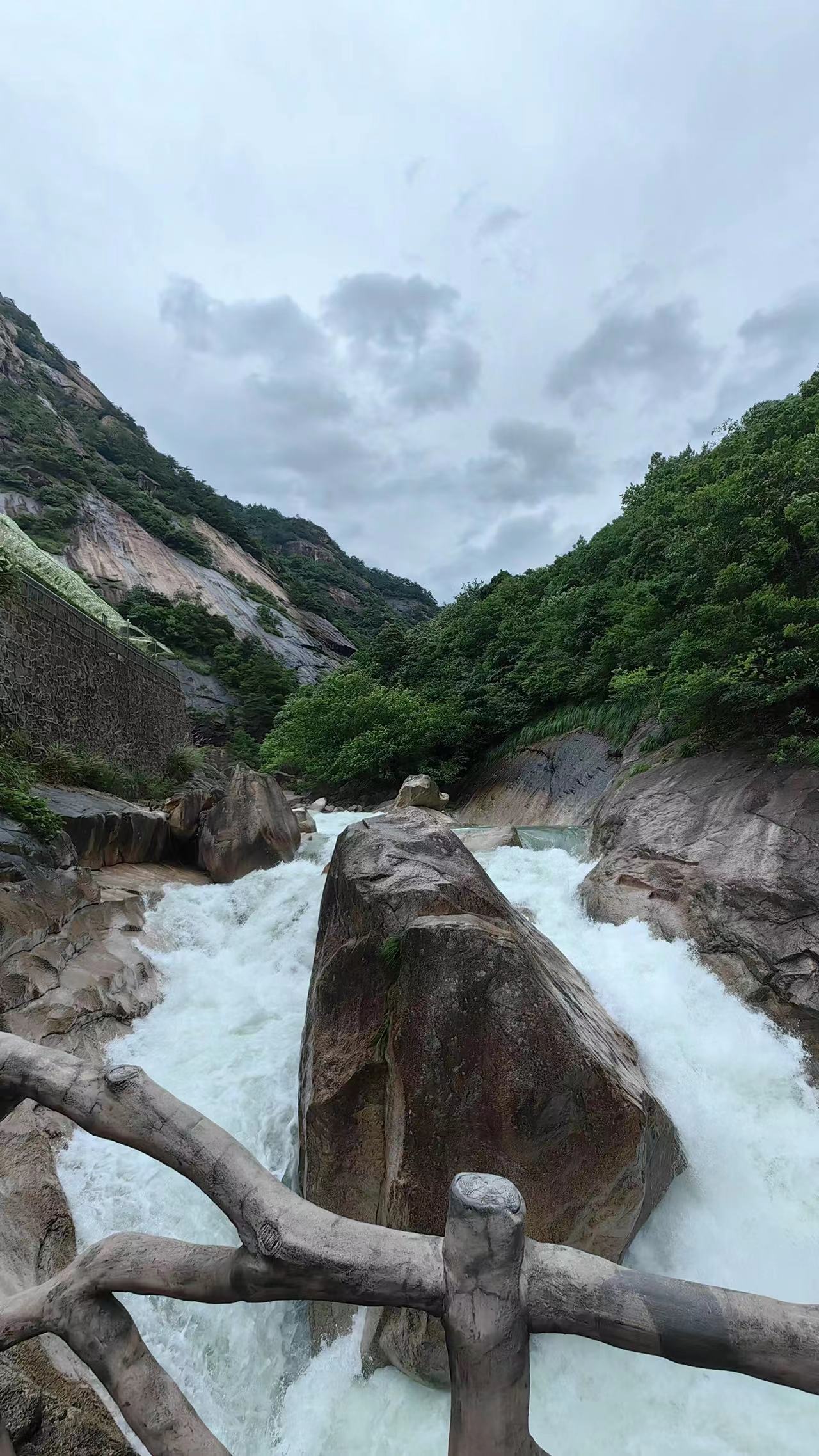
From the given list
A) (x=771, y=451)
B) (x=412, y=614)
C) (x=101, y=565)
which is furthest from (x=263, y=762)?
(x=412, y=614)

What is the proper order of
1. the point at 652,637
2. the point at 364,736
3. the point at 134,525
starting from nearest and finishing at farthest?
1. the point at 652,637
2. the point at 364,736
3. the point at 134,525

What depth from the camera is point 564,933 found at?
660 cm

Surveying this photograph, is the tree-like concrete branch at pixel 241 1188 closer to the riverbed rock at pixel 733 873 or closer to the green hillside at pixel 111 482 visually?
the riverbed rock at pixel 733 873

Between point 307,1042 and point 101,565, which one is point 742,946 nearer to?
point 307,1042

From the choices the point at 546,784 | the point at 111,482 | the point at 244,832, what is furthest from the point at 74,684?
the point at 111,482

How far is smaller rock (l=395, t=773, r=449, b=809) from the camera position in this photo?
16.1 metres

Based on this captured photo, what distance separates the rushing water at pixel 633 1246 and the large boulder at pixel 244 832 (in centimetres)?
257

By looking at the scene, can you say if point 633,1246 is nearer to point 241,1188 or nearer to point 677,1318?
point 677,1318

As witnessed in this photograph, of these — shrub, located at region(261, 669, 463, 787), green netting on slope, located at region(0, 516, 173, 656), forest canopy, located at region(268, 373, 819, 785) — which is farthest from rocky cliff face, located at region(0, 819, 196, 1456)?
shrub, located at region(261, 669, 463, 787)

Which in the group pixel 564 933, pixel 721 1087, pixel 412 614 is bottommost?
pixel 721 1087

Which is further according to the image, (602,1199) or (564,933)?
(564,933)

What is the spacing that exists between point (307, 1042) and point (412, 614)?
74.5 metres

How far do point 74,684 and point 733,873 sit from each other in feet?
34.5

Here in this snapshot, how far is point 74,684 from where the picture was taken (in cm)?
1045
